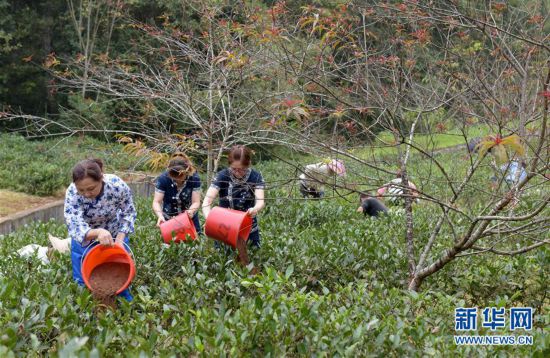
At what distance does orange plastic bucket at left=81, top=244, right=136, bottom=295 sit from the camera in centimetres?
395

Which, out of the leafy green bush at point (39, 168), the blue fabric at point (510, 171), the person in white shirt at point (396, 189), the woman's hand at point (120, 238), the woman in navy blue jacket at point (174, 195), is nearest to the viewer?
the person in white shirt at point (396, 189)

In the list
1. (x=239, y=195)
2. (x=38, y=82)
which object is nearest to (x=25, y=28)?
(x=38, y=82)

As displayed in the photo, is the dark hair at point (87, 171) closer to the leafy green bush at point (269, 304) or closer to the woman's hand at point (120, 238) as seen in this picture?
the woman's hand at point (120, 238)

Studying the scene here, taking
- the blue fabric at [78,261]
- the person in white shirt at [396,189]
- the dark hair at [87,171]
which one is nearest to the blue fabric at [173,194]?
the blue fabric at [78,261]

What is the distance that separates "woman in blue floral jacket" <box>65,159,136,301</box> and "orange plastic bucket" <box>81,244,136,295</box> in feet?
0.20

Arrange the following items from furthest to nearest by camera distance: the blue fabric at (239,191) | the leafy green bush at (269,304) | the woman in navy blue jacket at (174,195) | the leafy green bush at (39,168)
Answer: the leafy green bush at (39,168)
the woman in navy blue jacket at (174,195)
the blue fabric at (239,191)
the leafy green bush at (269,304)

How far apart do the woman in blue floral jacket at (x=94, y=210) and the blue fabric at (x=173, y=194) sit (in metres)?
1.14

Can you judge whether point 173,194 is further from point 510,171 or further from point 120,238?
point 510,171

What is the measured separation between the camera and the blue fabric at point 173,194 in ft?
18.4

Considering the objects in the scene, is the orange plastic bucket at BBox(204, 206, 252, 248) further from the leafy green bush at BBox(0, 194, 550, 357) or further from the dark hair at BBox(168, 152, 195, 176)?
the dark hair at BBox(168, 152, 195, 176)

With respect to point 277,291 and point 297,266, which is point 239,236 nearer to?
point 297,266

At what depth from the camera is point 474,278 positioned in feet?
15.4

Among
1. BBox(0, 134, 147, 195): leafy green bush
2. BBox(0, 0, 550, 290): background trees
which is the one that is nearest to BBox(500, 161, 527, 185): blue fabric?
BBox(0, 0, 550, 290): background trees

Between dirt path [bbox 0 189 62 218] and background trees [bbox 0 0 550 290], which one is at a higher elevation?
background trees [bbox 0 0 550 290]
